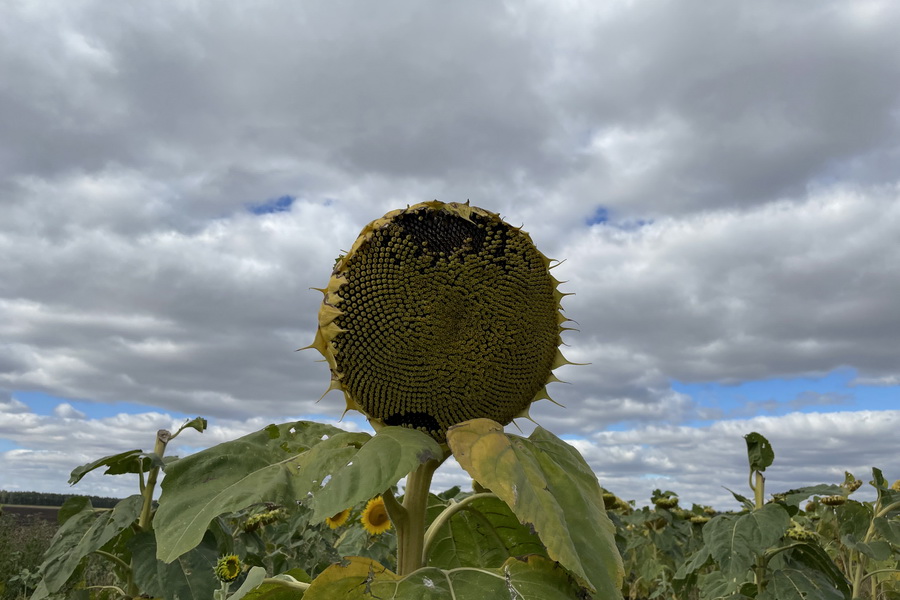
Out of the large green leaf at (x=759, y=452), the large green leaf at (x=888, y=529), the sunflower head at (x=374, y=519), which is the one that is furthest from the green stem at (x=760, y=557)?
the sunflower head at (x=374, y=519)

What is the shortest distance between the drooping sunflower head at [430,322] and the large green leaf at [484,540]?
0.49 meters

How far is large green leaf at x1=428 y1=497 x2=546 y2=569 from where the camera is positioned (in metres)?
2.65

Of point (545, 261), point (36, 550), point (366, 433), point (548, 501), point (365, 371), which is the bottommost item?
point (36, 550)

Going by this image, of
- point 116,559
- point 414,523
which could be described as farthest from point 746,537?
point 116,559

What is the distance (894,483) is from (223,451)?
272 inches

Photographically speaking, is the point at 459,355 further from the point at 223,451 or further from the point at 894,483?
the point at 894,483

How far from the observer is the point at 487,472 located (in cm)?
189

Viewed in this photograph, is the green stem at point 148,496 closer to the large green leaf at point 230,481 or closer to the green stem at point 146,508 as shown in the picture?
the green stem at point 146,508

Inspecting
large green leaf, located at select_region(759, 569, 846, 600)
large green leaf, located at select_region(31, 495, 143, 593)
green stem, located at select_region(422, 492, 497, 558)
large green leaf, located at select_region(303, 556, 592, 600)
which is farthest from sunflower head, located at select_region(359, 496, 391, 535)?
large green leaf, located at select_region(303, 556, 592, 600)

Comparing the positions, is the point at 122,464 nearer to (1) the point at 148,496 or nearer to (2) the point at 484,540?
(1) the point at 148,496

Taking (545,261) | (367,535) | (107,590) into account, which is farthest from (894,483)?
(107,590)

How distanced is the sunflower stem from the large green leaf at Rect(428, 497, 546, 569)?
11.6 inches

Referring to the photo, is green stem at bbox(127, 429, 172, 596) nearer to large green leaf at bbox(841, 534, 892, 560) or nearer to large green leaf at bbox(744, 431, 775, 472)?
large green leaf at bbox(744, 431, 775, 472)

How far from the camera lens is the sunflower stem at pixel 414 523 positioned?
7.64 ft
